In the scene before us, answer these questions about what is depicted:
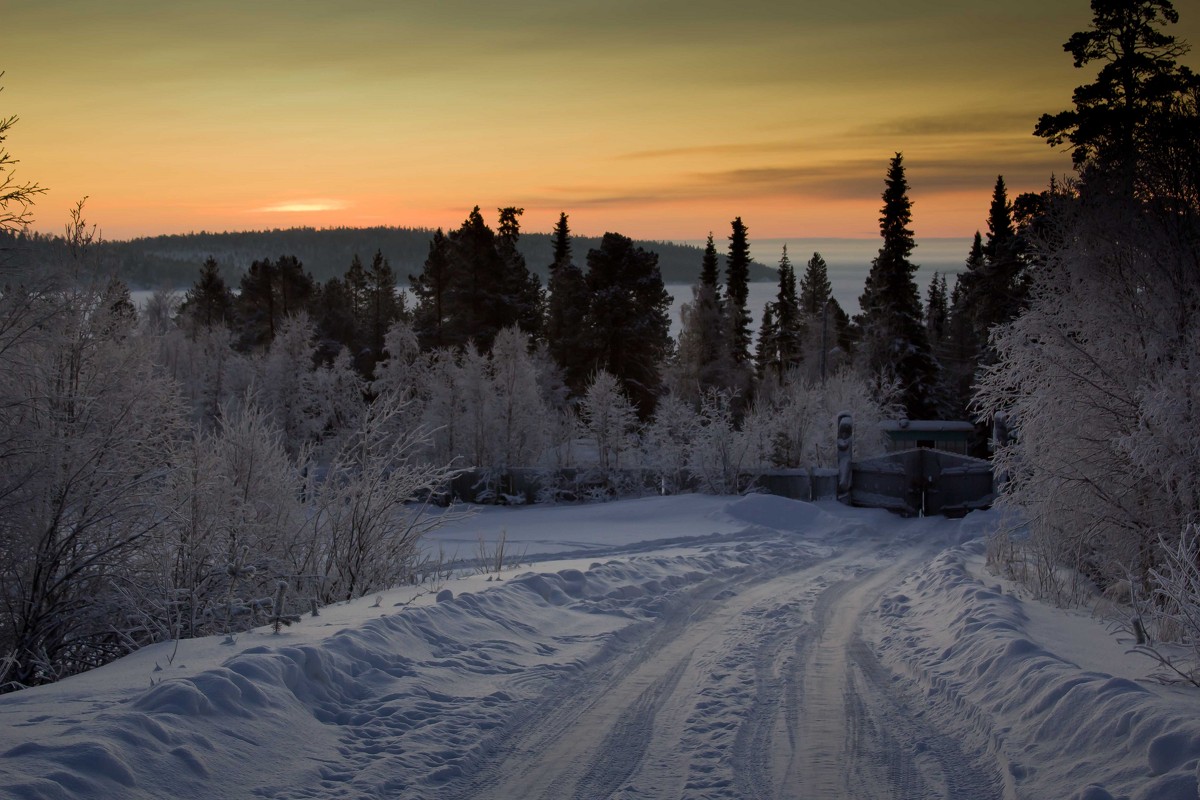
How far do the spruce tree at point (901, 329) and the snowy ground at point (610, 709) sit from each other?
39212 millimetres

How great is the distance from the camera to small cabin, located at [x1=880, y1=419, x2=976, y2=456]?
45.4m

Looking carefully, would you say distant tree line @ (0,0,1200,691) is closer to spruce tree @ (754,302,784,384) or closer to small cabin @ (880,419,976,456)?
small cabin @ (880,419,976,456)

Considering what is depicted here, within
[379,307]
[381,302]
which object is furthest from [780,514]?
[381,302]

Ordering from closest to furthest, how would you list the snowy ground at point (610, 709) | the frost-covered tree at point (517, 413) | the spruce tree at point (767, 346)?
the snowy ground at point (610, 709)
the frost-covered tree at point (517, 413)
the spruce tree at point (767, 346)

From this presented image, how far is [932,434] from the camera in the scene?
46.2 meters

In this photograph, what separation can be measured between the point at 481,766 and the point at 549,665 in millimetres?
2333

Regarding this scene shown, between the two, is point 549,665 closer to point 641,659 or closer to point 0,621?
point 641,659

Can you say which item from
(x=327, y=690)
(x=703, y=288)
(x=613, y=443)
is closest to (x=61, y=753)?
(x=327, y=690)

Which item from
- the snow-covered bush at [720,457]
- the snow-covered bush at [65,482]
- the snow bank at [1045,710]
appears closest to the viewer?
the snow bank at [1045,710]

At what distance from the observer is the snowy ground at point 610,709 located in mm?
4936

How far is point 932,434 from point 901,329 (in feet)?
18.9

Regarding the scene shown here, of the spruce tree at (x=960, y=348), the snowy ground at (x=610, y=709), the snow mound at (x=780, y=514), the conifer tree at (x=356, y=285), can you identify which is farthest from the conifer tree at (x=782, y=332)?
the snowy ground at (x=610, y=709)

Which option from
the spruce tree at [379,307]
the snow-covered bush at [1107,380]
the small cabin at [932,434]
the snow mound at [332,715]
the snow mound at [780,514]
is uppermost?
the spruce tree at [379,307]

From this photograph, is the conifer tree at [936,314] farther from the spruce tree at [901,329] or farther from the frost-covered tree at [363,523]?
the frost-covered tree at [363,523]
